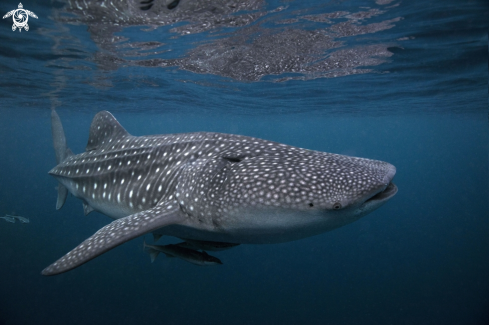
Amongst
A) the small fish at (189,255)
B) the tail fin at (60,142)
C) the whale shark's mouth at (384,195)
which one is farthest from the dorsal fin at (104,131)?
the whale shark's mouth at (384,195)

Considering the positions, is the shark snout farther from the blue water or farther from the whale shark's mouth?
the blue water

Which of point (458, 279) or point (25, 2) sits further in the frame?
point (458, 279)

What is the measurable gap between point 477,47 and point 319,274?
14621 millimetres

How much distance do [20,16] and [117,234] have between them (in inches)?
385

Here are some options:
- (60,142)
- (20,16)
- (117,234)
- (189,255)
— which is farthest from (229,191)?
(20,16)

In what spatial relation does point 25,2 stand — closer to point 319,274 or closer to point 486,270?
point 319,274

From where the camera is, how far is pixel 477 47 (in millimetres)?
11234

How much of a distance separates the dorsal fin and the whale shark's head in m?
3.64

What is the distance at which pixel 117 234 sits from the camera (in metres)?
3.30

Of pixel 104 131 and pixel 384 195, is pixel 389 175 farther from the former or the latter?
pixel 104 131

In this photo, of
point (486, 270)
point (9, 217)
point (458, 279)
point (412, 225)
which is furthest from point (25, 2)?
point (412, 225)

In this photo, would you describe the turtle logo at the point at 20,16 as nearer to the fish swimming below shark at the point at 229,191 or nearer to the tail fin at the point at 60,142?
the tail fin at the point at 60,142

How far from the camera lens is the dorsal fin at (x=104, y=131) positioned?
654 centimetres

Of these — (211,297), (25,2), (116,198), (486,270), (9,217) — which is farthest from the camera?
(486,270)
